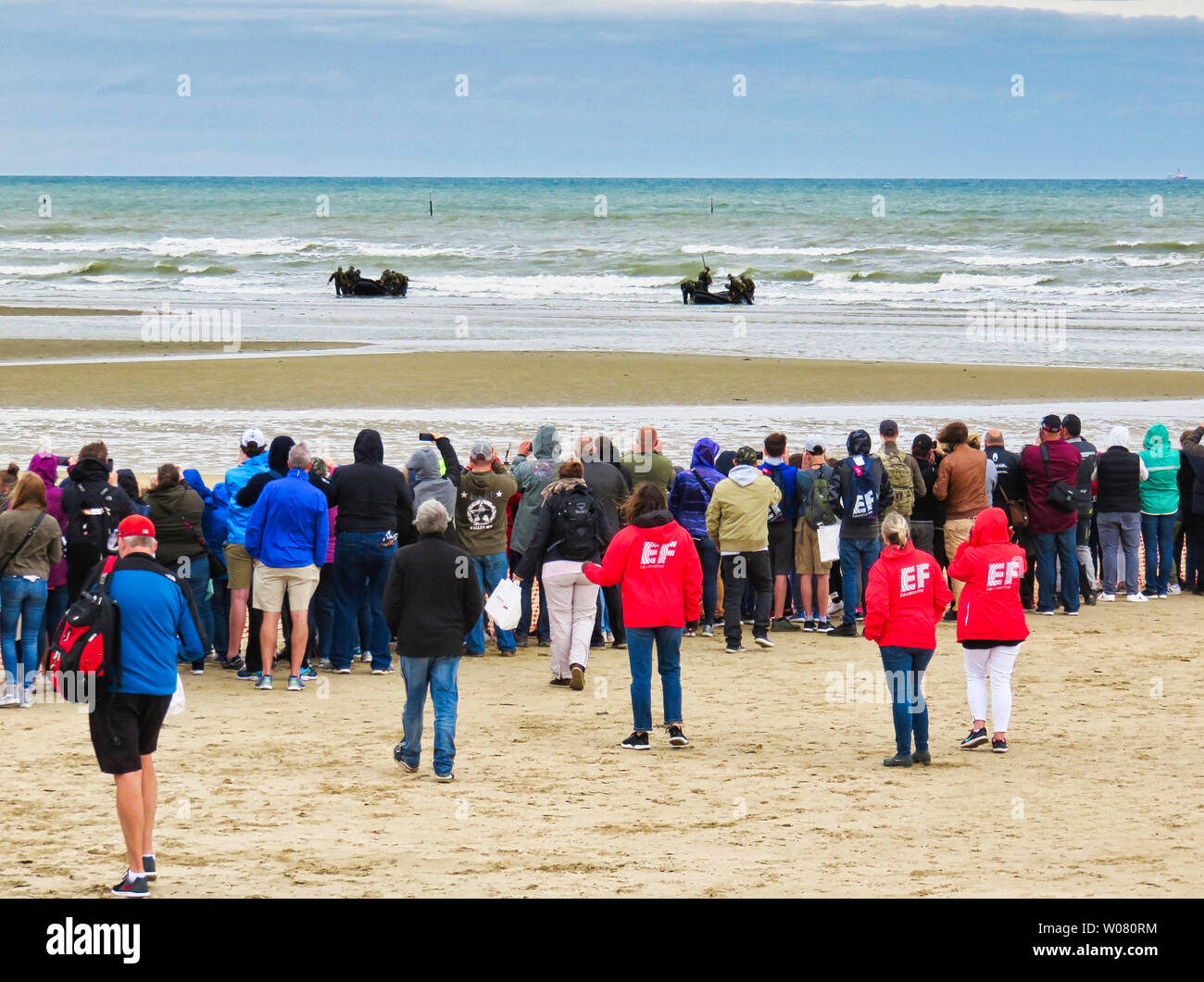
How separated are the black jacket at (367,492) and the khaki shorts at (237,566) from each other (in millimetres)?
726

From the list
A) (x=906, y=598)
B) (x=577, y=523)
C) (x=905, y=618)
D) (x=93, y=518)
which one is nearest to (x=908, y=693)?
(x=905, y=618)

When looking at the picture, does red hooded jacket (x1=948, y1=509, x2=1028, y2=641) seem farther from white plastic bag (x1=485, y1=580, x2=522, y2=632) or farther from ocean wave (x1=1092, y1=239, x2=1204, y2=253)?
ocean wave (x1=1092, y1=239, x2=1204, y2=253)

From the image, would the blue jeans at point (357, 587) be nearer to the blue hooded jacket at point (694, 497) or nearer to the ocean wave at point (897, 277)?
the blue hooded jacket at point (694, 497)

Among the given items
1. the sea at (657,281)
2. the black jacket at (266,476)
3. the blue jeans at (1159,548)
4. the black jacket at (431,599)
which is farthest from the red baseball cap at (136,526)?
the sea at (657,281)

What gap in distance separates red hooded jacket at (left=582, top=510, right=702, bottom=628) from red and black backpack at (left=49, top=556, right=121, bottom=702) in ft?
11.3

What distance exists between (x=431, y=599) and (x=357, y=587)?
108 inches

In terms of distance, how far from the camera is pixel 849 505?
1206 centimetres

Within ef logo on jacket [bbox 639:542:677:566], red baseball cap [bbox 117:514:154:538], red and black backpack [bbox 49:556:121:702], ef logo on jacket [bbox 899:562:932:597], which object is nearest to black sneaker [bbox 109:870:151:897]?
red and black backpack [bbox 49:556:121:702]

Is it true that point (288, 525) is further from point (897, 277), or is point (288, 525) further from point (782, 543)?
point (897, 277)

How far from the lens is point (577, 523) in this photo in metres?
10.7

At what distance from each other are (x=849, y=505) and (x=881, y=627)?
340 cm

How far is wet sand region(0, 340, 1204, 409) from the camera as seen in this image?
25031 mm

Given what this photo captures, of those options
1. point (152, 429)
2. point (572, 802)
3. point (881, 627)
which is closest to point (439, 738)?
point (572, 802)

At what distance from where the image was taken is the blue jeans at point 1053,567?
13.0 m
